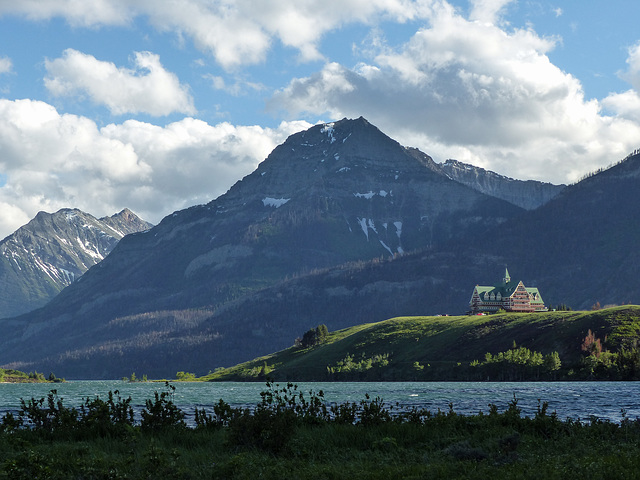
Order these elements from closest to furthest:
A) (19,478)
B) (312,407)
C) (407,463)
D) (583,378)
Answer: (19,478)
(407,463)
(312,407)
(583,378)

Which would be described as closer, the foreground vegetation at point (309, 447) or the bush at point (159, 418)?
the foreground vegetation at point (309, 447)

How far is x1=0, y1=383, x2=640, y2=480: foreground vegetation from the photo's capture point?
28938mm

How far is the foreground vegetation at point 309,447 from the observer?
2894 cm

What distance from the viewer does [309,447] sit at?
36000 mm

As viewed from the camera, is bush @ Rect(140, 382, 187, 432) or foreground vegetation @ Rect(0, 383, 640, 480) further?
bush @ Rect(140, 382, 187, 432)

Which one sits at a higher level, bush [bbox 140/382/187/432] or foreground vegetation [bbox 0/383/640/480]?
bush [bbox 140/382/187/432]

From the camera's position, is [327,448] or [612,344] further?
[612,344]

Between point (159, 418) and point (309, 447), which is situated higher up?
point (159, 418)

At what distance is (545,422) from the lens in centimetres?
4016

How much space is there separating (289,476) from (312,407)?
15.4 metres

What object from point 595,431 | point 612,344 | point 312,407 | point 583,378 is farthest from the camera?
point 612,344

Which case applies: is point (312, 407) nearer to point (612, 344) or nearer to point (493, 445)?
point (493, 445)

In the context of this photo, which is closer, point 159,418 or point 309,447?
point 309,447

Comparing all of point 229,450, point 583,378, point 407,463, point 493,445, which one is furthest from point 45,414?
point 583,378
